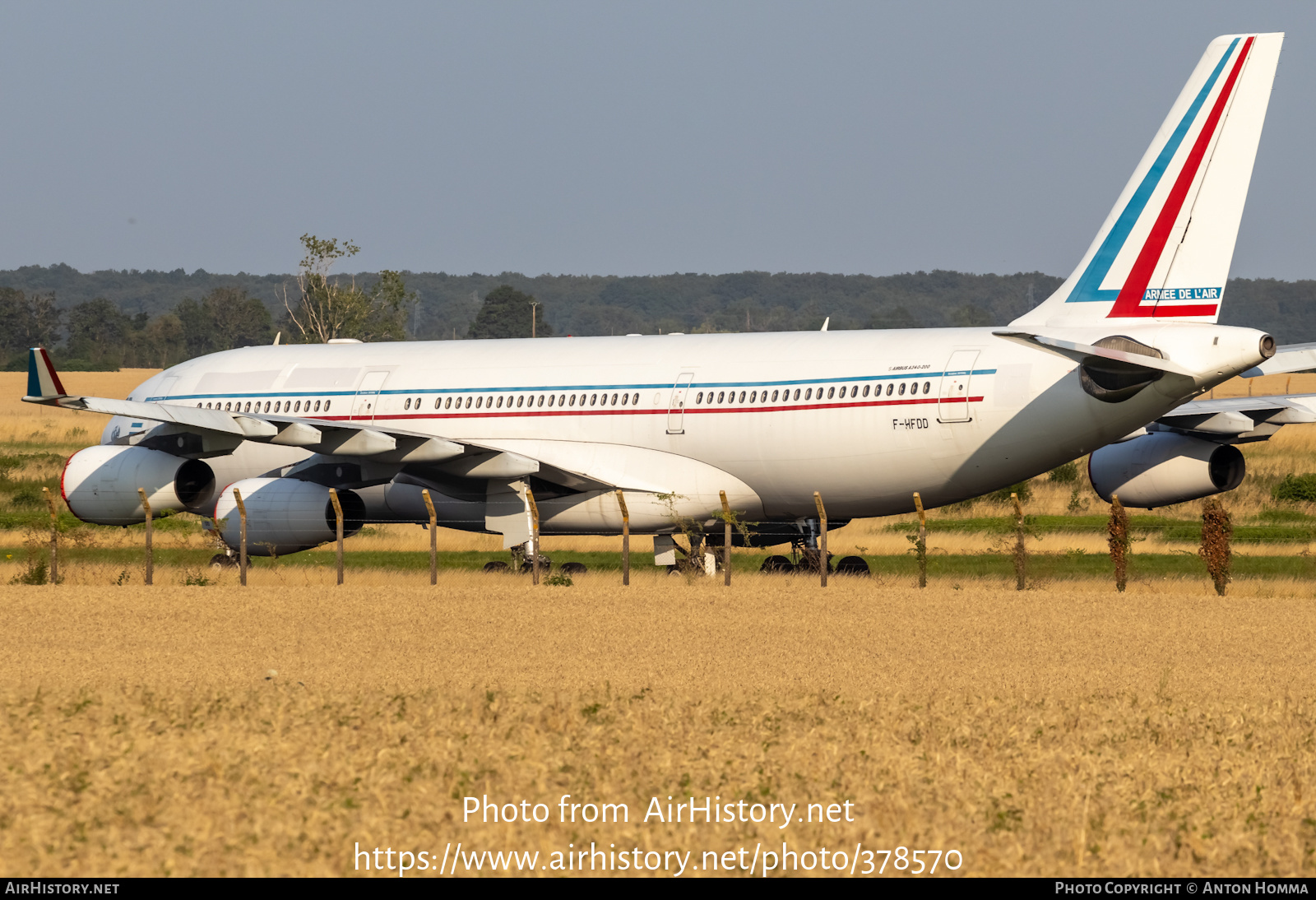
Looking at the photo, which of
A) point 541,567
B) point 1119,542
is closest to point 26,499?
point 541,567

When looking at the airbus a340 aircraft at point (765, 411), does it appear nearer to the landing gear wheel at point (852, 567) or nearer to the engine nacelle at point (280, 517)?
the engine nacelle at point (280, 517)

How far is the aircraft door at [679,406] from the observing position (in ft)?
77.7

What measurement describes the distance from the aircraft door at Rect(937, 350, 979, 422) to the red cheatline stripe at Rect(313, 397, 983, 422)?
0.11 feet

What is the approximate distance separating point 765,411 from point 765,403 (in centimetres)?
11

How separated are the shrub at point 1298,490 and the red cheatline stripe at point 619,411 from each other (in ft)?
73.9

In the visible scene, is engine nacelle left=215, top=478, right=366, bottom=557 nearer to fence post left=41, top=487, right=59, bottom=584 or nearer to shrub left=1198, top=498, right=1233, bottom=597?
fence post left=41, top=487, right=59, bottom=584

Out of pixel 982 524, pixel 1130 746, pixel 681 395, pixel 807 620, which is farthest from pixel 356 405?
pixel 1130 746

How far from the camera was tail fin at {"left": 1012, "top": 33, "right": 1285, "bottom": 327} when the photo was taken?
19.5 meters

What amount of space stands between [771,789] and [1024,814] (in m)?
1.45

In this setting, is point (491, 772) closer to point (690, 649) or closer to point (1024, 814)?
point (1024, 814)

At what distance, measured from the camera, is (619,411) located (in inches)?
958

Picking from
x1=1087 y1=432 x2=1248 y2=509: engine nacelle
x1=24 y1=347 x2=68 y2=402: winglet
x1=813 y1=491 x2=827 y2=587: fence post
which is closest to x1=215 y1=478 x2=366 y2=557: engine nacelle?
x1=24 y1=347 x2=68 y2=402: winglet

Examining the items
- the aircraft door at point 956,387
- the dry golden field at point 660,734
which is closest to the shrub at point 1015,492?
the aircraft door at point 956,387
